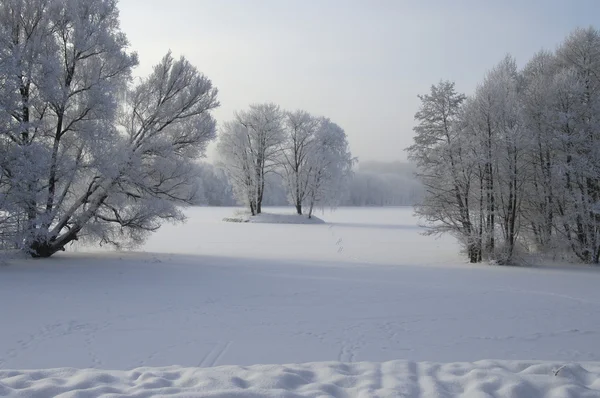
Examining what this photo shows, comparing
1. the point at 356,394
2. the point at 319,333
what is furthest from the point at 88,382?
the point at 319,333

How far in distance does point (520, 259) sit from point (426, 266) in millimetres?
3276

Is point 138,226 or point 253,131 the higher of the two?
point 253,131

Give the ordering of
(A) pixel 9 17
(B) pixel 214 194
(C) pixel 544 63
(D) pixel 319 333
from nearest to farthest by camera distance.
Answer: (D) pixel 319 333
(A) pixel 9 17
(C) pixel 544 63
(B) pixel 214 194

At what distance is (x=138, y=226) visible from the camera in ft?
48.0

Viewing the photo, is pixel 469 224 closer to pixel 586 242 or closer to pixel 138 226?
pixel 586 242

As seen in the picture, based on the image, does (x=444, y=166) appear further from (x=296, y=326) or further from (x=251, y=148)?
(x=251, y=148)

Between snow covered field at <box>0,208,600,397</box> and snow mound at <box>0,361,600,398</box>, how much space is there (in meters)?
0.02

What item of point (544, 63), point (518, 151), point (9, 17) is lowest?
point (518, 151)

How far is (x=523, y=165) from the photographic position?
15.4 metres

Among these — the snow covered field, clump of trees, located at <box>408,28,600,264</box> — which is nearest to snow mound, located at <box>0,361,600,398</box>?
the snow covered field

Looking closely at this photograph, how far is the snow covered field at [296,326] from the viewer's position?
4086 mm

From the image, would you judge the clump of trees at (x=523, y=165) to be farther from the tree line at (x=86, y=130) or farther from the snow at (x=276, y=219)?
the snow at (x=276, y=219)

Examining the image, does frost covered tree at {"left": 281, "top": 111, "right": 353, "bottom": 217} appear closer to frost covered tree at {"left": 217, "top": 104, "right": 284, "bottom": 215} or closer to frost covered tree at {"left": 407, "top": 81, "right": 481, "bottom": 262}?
frost covered tree at {"left": 217, "top": 104, "right": 284, "bottom": 215}

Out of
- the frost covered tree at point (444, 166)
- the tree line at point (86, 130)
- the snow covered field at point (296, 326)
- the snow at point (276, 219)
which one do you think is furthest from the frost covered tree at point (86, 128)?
the snow at point (276, 219)
